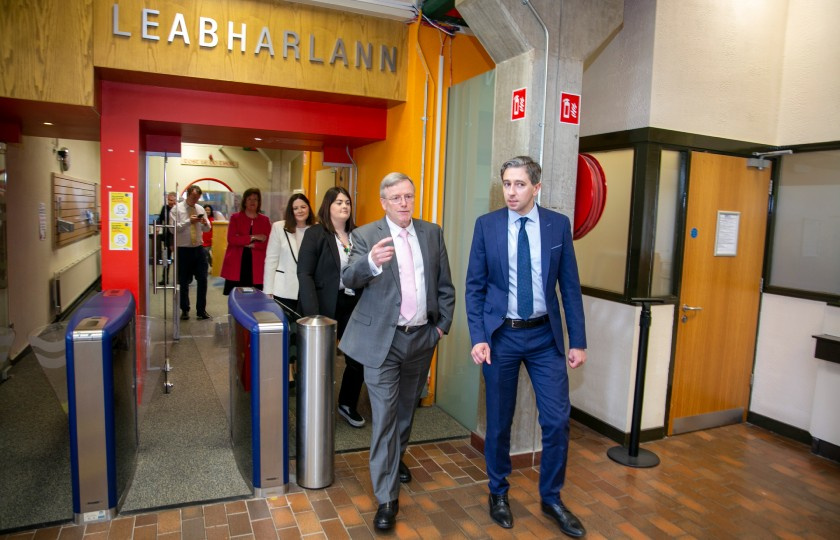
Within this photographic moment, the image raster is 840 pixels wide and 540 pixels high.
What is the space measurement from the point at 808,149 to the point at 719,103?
0.78m

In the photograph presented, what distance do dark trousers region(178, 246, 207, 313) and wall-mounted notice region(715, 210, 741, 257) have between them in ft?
18.5

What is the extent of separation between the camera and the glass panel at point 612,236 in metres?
4.38

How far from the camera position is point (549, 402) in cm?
296

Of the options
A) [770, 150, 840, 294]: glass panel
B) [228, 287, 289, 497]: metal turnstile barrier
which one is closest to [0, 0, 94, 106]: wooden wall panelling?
[228, 287, 289, 497]: metal turnstile barrier

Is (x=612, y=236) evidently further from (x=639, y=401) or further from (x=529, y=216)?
(x=529, y=216)

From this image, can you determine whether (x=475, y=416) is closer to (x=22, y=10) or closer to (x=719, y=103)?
(x=719, y=103)

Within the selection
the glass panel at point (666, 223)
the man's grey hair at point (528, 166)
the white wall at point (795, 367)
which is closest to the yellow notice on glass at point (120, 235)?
the man's grey hair at point (528, 166)

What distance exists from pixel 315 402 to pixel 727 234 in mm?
3463

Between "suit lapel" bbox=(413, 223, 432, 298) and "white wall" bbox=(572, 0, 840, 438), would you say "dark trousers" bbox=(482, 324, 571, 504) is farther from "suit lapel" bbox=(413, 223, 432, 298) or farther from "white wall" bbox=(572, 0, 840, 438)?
"white wall" bbox=(572, 0, 840, 438)

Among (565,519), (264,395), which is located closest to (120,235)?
(264,395)

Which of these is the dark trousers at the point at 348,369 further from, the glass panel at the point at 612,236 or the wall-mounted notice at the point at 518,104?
the glass panel at the point at 612,236

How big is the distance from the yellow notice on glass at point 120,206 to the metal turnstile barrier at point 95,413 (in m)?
1.57

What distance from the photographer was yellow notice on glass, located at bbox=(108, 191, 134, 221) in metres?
4.43

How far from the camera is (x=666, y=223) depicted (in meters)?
4.34
